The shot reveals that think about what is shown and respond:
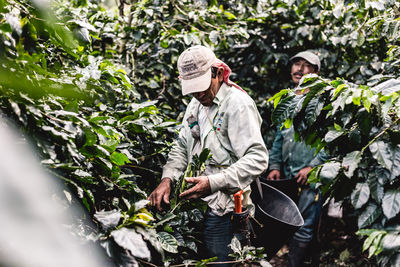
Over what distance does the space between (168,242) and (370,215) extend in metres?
0.92

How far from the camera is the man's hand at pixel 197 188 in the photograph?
2.03 meters

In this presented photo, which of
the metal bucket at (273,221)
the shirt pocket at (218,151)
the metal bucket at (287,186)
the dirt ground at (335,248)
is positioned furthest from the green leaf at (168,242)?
the dirt ground at (335,248)

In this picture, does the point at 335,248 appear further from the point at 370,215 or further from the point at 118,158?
the point at 118,158

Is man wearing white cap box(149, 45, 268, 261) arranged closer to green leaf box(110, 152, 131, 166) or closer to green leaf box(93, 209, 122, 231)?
green leaf box(110, 152, 131, 166)

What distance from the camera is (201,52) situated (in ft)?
7.27

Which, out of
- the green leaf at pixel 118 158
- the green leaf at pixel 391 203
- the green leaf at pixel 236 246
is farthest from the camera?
the green leaf at pixel 236 246

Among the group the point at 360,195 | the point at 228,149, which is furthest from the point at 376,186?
the point at 228,149

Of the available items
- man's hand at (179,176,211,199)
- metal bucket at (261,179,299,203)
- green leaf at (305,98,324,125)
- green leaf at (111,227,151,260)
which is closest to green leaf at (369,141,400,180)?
green leaf at (305,98,324,125)

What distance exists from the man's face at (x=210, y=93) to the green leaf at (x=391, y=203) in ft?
3.43

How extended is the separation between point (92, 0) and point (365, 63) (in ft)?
9.77

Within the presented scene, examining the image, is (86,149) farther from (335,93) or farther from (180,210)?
(335,93)

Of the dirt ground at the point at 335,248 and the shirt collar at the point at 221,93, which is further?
the dirt ground at the point at 335,248

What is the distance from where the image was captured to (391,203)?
167 cm

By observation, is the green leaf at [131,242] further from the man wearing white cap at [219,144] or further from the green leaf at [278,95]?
the green leaf at [278,95]
